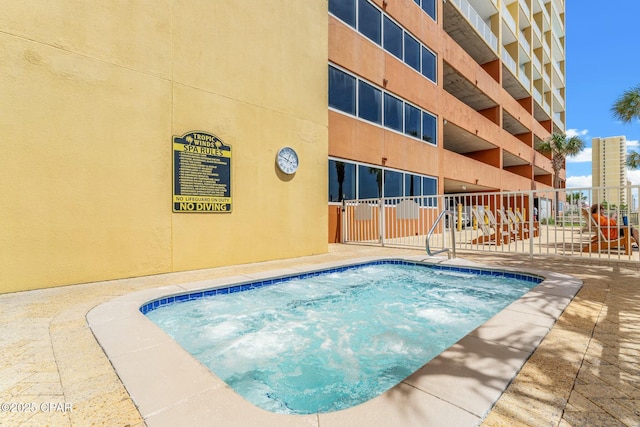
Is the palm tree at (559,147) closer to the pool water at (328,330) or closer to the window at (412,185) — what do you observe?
the window at (412,185)

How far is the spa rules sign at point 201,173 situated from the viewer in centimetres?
479

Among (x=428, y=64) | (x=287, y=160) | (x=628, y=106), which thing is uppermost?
(x=428, y=64)

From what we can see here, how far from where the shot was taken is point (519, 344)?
6.75 feet

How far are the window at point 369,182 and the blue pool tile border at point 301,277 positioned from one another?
4.02 meters

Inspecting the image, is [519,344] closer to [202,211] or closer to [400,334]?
[400,334]

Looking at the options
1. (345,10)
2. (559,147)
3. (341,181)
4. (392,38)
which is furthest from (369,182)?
(559,147)

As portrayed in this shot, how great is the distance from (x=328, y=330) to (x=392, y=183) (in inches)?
340

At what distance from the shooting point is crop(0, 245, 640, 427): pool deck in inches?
52.5

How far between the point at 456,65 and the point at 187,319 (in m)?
16.4

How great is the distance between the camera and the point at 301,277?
16.1ft

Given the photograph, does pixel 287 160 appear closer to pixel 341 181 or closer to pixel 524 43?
pixel 341 181

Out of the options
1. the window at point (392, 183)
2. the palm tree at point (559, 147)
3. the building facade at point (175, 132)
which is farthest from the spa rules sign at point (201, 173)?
the palm tree at point (559, 147)

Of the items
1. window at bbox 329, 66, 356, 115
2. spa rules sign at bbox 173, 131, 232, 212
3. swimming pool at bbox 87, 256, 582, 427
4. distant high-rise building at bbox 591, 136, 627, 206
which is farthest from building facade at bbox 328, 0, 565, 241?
distant high-rise building at bbox 591, 136, 627, 206

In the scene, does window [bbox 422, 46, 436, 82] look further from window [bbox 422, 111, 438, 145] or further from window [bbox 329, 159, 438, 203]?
window [bbox 329, 159, 438, 203]
